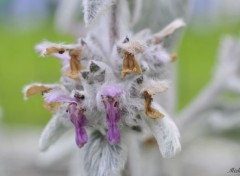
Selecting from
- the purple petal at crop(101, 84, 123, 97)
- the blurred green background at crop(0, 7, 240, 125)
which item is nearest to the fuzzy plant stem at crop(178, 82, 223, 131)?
the purple petal at crop(101, 84, 123, 97)

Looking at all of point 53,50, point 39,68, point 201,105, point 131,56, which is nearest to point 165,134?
point 131,56

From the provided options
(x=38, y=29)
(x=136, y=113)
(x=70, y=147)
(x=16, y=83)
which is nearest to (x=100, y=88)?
(x=136, y=113)

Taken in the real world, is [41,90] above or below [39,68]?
below

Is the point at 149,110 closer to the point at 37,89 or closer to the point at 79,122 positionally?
the point at 79,122

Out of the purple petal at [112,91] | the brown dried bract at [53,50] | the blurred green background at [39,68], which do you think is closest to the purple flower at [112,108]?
the purple petal at [112,91]

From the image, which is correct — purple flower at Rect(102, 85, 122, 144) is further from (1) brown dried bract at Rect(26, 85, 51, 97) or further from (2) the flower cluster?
(1) brown dried bract at Rect(26, 85, 51, 97)

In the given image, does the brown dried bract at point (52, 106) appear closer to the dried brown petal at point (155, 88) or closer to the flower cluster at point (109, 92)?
the flower cluster at point (109, 92)
